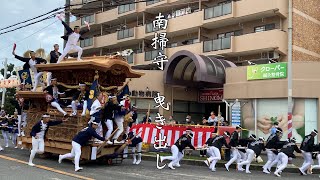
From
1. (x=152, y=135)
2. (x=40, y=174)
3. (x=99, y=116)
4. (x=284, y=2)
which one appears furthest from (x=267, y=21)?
(x=40, y=174)

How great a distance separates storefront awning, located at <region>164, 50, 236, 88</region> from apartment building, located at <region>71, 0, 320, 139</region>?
0.07 metres

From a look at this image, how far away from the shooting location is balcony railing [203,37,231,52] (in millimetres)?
29084

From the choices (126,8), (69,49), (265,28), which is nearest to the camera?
(69,49)

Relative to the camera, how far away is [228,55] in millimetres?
30016

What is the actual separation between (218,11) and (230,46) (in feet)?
10.2

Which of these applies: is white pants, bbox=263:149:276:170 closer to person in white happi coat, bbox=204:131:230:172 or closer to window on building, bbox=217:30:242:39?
person in white happi coat, bbox=204:131:230:172

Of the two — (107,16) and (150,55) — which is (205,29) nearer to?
(150,55)

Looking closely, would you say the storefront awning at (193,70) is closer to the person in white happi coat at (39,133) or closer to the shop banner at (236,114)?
the shop banner at (236,114)

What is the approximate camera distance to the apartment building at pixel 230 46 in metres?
22.4

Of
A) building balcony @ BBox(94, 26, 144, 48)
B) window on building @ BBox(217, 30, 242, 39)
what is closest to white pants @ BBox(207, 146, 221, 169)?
window on building @ BBox(217, 30, 242, 39)

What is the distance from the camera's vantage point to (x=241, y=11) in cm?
2872

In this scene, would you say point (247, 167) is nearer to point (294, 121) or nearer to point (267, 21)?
point (294, 121)

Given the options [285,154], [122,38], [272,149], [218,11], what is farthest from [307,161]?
[122,38]

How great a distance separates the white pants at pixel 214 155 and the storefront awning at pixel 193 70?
35.6ft
